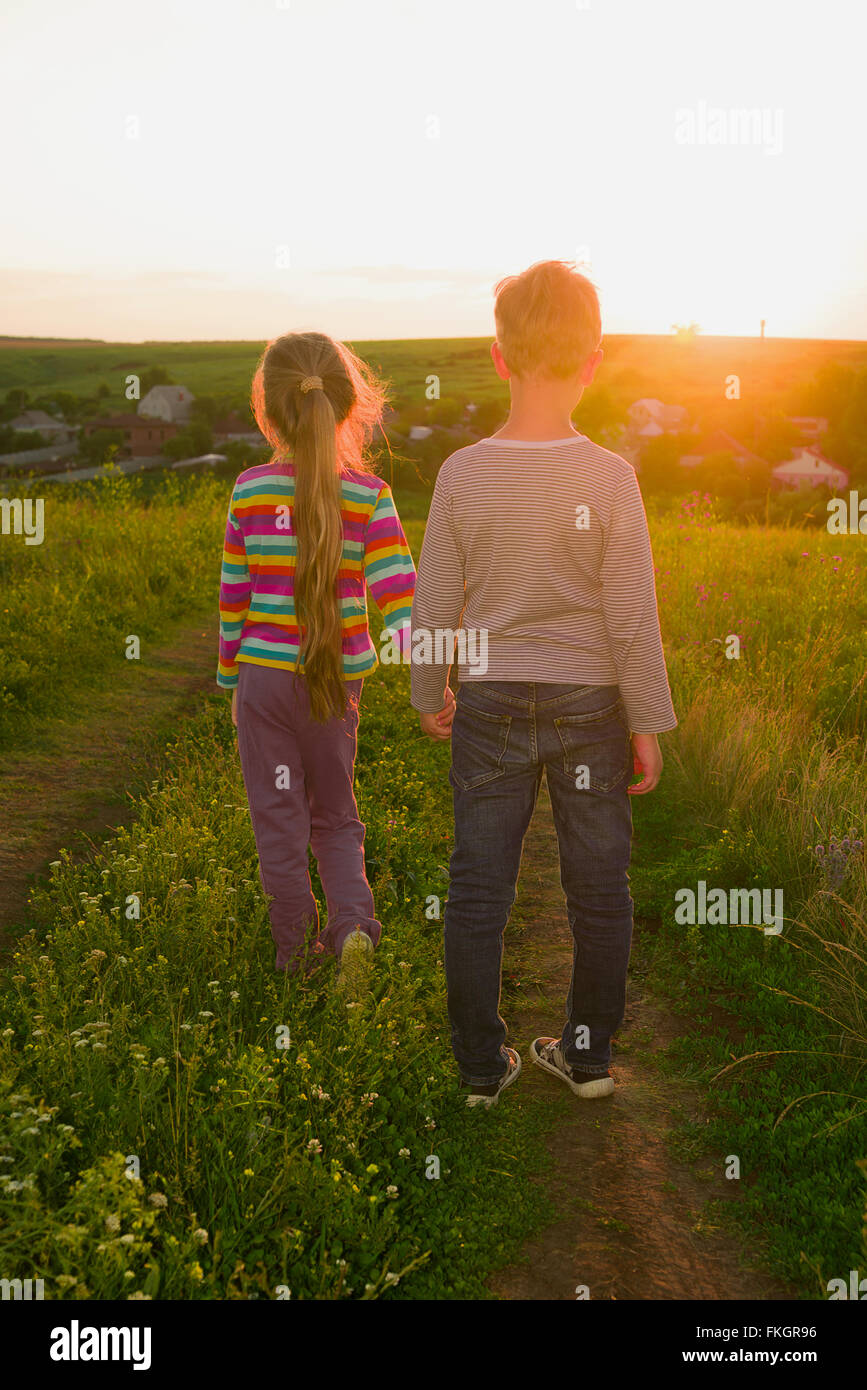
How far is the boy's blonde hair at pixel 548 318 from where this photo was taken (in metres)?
2.58

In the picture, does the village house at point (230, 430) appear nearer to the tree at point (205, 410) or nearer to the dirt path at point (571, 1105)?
the tree at point (205, 410)

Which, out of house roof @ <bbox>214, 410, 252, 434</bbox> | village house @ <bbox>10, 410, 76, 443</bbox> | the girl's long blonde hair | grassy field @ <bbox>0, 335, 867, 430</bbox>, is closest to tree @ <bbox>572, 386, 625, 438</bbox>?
grassy field @ <bbox>0, 335, 867, 430</bbox>

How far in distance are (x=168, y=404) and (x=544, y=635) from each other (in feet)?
294

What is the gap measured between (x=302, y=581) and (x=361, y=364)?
88 cm

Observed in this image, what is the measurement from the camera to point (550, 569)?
8.92 feet

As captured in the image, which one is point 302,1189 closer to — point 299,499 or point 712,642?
point 299,499

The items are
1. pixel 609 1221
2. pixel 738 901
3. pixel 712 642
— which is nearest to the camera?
pixel 609 1221

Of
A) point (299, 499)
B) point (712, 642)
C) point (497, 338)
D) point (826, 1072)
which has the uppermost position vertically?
point (497, 338)

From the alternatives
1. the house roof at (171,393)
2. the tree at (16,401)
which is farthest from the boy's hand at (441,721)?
the house roof at (171,393)

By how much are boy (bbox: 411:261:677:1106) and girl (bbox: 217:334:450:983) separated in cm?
40

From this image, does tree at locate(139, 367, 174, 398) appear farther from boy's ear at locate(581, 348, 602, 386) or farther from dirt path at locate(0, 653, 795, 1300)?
boy's ear at locate(581, 348, 602, 386)

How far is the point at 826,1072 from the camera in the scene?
10.6 ft

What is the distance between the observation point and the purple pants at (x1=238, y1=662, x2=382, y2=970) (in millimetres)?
3283
